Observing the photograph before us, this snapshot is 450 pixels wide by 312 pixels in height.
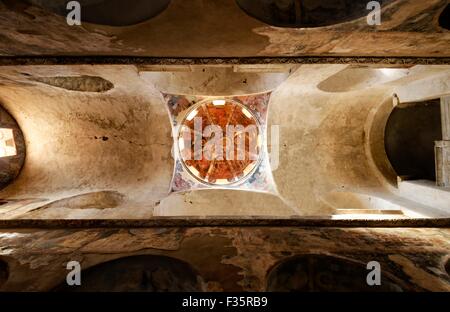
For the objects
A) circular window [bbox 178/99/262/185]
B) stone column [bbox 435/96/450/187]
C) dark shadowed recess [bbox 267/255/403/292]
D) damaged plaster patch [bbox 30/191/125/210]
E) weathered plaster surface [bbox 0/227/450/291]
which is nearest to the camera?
weathered plaster surface [bbox 0/227/450/291]

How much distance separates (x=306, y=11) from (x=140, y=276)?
3517 mm

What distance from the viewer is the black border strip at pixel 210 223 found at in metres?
3.95

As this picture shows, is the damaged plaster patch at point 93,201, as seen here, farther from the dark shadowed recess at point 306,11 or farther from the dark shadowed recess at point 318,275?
the dark shadowed recess at point 306,11

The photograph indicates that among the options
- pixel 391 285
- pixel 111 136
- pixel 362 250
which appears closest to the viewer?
pixel 391 285

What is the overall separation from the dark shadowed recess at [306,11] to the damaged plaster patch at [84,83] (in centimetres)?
400

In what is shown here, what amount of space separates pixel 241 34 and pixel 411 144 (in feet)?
21.2

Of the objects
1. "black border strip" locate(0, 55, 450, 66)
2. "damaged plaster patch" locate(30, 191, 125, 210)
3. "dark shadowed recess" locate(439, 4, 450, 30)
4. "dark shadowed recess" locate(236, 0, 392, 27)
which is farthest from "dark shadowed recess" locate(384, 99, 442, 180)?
"damaged plaster patch" locate(30, 191, 125, 210)

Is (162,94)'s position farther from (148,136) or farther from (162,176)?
(162,176)

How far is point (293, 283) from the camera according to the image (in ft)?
10.3

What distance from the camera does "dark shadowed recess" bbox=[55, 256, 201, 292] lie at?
9.86 feet

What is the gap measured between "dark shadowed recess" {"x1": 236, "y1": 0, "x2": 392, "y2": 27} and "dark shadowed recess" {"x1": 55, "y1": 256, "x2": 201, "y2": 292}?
9.59 feet

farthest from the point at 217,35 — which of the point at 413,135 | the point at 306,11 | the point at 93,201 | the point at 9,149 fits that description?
the point at 413,135

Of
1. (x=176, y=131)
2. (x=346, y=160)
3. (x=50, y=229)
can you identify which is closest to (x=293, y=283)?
(x=50, y=229)

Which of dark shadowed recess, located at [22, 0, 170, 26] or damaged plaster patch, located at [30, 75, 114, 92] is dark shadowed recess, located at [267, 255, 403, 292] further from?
damaged plaster patch, located at [30, 75, 114, 92]
